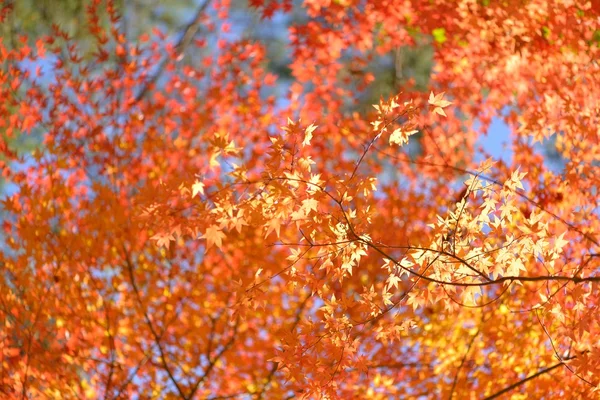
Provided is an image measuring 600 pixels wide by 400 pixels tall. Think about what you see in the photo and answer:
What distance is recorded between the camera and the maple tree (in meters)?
3.98

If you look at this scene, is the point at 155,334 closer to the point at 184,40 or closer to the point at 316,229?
the point at 316,229

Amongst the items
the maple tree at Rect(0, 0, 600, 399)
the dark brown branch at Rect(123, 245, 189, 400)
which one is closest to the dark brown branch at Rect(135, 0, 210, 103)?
the maple tree at Rect(0, 0, 600, 399)

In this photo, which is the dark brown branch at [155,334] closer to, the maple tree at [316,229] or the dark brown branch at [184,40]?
the maple tree at [316,229]

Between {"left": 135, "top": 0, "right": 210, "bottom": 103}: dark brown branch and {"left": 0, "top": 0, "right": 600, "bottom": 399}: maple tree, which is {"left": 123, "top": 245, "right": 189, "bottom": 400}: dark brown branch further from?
{"left": 135, "top": 0, "right": 210, "bottom": 103}: dark brown branch

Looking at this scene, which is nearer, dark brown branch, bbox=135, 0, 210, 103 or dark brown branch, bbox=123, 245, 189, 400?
dark brown branch, bbox=123, 245, 189, 400

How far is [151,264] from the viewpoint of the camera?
28.7 feet

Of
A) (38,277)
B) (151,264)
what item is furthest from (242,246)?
(38,277)

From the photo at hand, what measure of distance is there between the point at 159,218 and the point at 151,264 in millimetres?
4826

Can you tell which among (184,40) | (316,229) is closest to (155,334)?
Answer: (316,229)

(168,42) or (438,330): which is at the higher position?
(168,42)

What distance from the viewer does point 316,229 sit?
3.89m

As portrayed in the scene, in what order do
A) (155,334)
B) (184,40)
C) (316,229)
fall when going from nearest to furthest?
(316,229) → (155,334) → (184,40)

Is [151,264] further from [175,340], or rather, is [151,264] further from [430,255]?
[430,255]

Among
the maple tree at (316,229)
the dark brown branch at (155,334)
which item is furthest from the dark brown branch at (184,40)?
the dark brown branch at (155,334)
